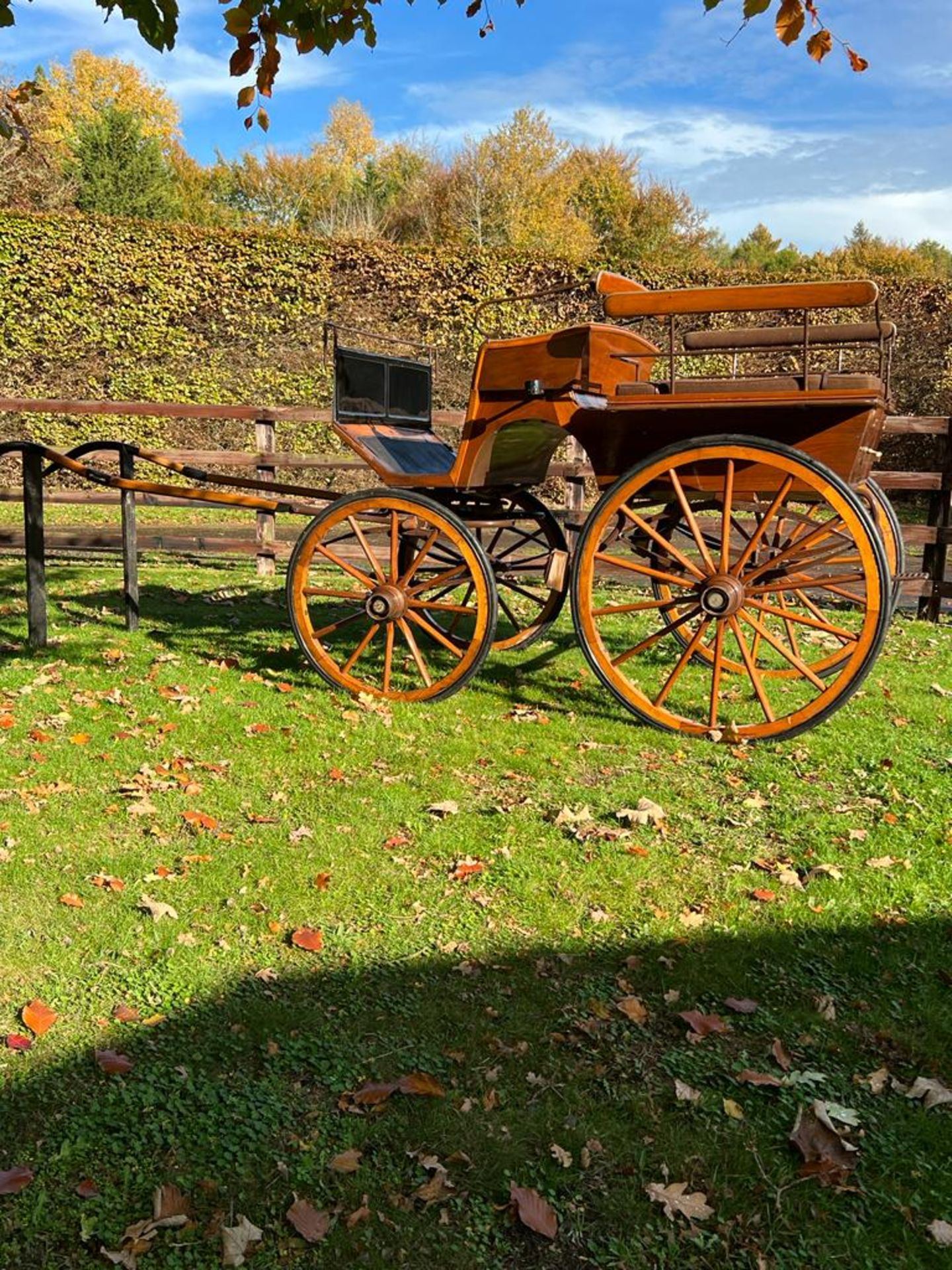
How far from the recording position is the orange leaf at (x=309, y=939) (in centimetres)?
288

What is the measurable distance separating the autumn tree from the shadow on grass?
66.7ft

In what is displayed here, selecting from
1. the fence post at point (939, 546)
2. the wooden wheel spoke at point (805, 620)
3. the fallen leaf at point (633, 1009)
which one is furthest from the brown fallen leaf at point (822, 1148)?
the fence post at point (939, 546)

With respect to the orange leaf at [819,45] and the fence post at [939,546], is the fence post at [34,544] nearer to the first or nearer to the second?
the orange leaf at [819,45]

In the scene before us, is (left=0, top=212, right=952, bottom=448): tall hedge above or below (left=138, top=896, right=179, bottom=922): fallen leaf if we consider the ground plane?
above

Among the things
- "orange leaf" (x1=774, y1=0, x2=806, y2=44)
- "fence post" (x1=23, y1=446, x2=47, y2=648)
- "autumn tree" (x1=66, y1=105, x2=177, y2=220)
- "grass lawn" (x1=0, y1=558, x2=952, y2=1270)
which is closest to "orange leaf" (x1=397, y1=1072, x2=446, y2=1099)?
"grass lawn" (x1=0, y1=558, x2=952, y2=1270)

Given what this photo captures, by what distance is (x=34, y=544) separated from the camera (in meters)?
5.85

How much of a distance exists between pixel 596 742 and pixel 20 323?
12599mm

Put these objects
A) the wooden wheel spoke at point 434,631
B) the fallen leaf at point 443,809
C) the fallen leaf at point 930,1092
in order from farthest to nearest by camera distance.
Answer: the wooden wheel spoke at point 434,631 < the fallen leaf at point 443,809 < the fallen leaf at point 930,1092

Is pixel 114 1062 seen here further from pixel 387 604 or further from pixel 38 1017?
pixel 387 604

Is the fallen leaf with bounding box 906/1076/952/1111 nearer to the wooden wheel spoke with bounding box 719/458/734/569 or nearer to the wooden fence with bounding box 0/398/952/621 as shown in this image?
the wooden wheel spoke with bounding box 719/458/734/569

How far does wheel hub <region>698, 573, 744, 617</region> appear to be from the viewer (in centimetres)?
446

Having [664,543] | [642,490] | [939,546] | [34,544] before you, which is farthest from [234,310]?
[664,543]

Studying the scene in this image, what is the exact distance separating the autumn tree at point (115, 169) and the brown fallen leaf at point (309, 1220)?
21059 millimetres

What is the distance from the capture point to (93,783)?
4000 millimetres
